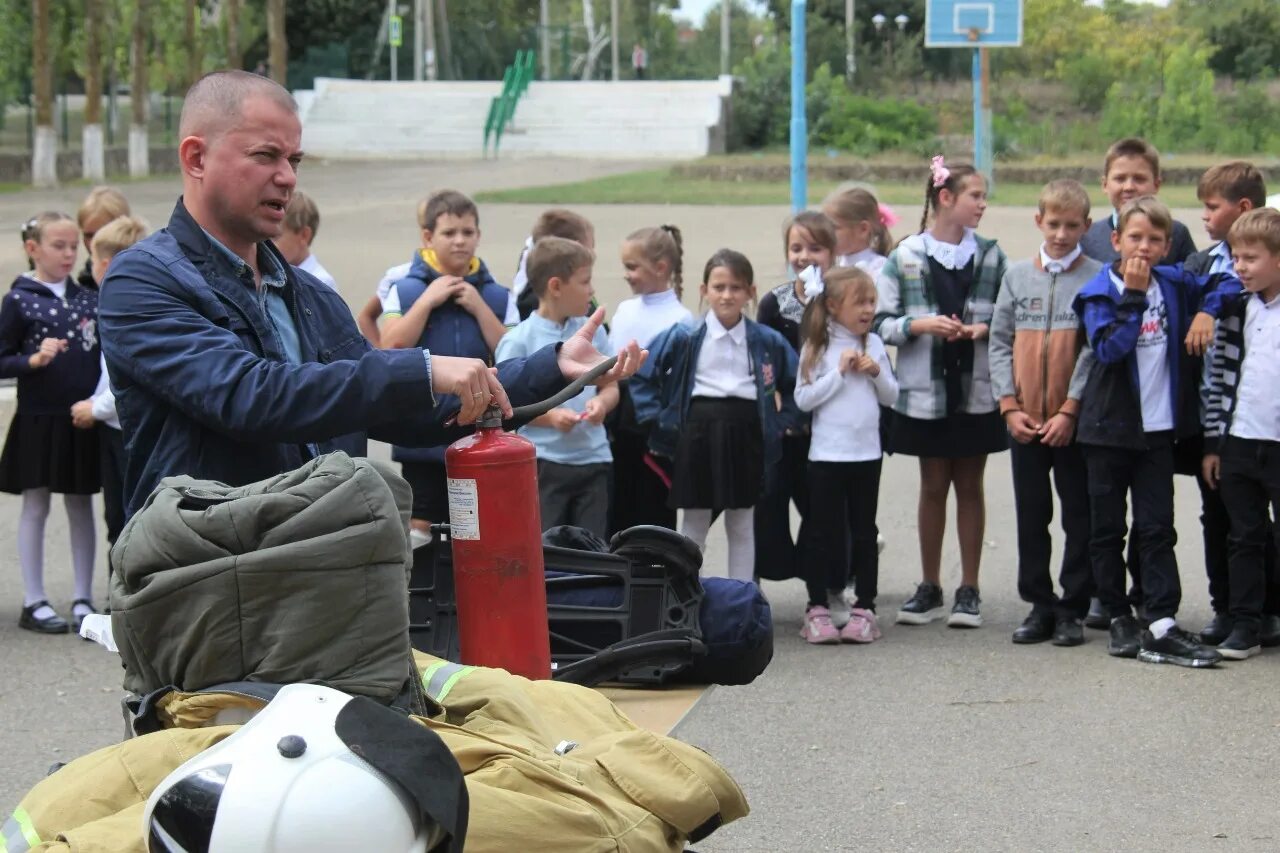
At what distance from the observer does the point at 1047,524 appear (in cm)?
716

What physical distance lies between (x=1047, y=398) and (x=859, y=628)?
4.02ft

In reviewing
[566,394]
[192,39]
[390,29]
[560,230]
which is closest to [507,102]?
[390,29]

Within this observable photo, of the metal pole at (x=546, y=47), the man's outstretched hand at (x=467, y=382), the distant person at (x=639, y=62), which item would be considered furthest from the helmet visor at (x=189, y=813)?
the distant person at (x=639, y=62)

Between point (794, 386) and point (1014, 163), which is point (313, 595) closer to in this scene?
point (794, 386)

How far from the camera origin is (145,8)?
37219mm

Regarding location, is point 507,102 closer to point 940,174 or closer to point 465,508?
point 940,174

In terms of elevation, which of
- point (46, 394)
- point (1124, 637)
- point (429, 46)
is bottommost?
point (1124, 637)

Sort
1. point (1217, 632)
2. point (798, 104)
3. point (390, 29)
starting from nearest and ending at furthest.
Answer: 1. point (1217, 632)
2. point (798, 104)
3. point (390, 29)

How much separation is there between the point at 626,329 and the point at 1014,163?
27.4 m

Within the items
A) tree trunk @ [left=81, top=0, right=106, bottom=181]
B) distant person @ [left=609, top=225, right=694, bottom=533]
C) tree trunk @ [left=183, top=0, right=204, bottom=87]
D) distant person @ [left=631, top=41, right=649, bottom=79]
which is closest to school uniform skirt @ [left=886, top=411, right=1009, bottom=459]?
distant person @ [left=609, top=225, right=694, bottom=533]

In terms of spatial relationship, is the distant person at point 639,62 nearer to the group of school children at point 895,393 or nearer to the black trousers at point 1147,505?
the group of school children at point 895,393

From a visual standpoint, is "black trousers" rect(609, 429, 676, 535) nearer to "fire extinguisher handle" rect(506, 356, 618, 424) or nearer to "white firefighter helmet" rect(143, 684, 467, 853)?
"fire extinguisher handle" rect(506, 356, 618, 424)

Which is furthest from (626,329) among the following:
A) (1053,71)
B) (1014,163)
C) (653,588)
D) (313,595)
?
(1053,71)

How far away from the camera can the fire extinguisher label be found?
3.66m
